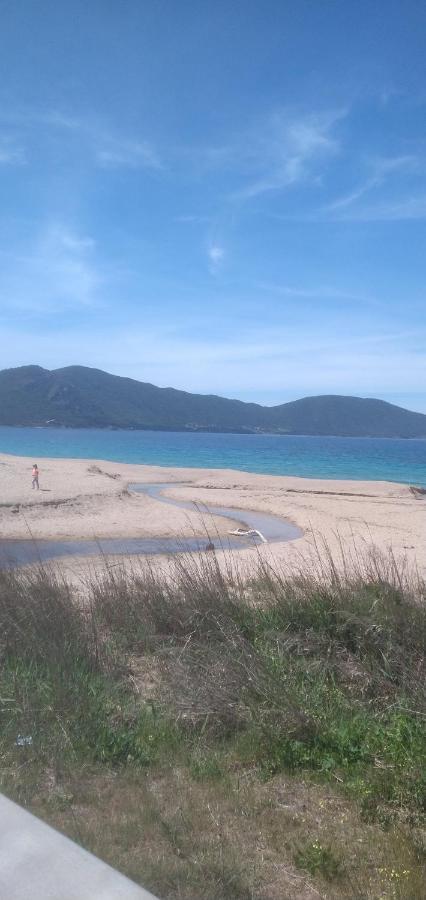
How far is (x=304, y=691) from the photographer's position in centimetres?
468

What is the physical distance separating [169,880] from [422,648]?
313 cm

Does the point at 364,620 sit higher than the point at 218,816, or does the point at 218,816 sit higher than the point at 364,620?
the point at 364,620

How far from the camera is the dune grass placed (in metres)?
3.01

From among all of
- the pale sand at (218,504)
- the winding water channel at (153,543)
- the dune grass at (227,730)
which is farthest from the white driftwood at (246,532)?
the dune grass at (227,730)

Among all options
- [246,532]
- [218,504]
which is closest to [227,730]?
[246,532]

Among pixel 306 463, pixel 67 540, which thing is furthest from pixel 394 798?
pixel 306 463

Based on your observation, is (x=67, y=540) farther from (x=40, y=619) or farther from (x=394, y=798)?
(x=394, y=798)

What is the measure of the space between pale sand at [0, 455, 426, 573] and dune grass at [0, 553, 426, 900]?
16.0ft

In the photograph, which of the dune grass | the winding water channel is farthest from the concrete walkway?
the winding water channel

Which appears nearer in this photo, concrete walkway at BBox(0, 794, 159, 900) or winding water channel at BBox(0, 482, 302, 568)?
concrete walkway at BBox(0, 794, 159, 900)

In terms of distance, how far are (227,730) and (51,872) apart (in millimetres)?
2452

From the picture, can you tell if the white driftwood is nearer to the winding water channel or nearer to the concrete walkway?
the winding water channel

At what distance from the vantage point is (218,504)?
27.8m

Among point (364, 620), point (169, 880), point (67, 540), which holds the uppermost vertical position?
point (364, 620)
